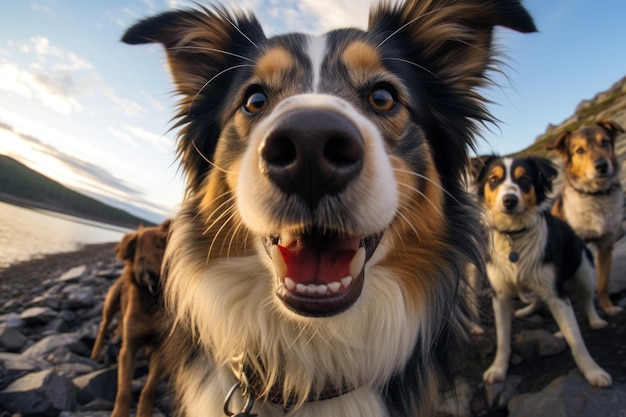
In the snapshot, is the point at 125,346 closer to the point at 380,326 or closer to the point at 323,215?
the point at 380,326

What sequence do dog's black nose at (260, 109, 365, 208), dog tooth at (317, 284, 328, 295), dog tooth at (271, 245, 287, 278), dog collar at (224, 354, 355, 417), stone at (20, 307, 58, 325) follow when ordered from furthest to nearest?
stone at (20, 307, 58, 325) < dog collar at (224, 354, 355, 417) < dog tooth at (271, 245, 287, 278) < dog tooth at (317, 284, 328, 295) < dog's black nose at (260, 109, 365, 208)

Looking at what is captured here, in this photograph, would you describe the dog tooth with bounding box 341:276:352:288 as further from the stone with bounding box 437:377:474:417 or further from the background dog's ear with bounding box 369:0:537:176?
the stone with bounding box 437:377:474:417

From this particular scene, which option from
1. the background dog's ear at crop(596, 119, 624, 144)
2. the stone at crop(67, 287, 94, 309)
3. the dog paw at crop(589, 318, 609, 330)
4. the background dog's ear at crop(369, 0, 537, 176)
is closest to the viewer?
the background dog's ear at crop(369, 0, 537, 176)

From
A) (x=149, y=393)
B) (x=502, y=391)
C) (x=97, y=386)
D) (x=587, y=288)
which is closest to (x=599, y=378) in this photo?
(x=502, y=391)

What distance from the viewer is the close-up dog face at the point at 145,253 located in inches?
174

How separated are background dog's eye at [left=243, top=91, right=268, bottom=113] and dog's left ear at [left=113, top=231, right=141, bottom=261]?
297 cm

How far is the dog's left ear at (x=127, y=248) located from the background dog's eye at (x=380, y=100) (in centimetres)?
353

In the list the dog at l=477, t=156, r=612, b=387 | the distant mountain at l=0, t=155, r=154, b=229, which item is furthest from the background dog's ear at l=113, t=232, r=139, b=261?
the distant mountain at l=0, t=155, r=154, b=229

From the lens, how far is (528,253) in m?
4.14

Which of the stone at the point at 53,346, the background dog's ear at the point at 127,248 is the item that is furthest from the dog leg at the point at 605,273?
the stone at the point at 53,346

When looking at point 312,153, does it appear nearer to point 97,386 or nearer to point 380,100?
point 380,100

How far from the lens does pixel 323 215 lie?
1.70m

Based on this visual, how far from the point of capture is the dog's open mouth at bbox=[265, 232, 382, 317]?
5.90 feet

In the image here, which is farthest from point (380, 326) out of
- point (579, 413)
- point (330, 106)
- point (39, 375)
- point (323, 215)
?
point (39, 375)
